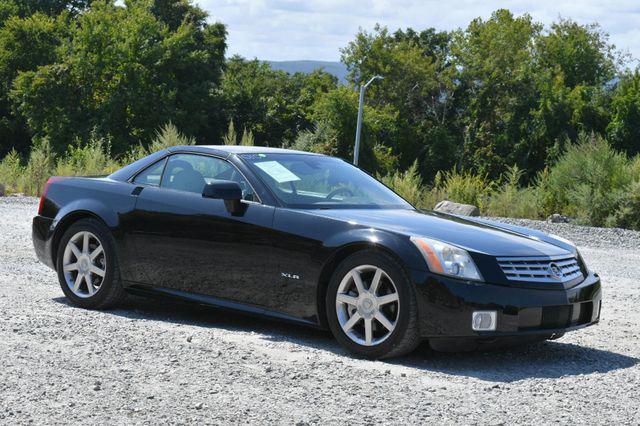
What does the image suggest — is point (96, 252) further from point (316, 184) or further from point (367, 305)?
point (367, 305)

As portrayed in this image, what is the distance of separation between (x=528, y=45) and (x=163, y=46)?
29.7 m

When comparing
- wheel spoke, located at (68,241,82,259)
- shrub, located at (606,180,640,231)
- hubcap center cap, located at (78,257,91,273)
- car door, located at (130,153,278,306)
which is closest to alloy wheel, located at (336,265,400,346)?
car door, located at (130,153,278,306)

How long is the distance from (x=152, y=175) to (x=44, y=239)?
3.90 feet

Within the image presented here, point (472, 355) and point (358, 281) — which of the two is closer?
point (358, 281)

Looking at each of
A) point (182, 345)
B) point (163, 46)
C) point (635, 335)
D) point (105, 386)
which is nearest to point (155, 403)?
point (105, 386)

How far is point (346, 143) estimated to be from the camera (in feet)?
209

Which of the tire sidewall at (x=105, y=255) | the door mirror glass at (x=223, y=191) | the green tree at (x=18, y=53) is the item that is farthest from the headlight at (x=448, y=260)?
the green tree at (x=18, y=53)

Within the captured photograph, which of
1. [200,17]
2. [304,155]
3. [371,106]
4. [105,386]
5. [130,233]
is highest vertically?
[200,17]

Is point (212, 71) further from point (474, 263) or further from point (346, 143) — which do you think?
point (474, 263)

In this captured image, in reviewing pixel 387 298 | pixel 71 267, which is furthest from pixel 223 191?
pixel 71 267

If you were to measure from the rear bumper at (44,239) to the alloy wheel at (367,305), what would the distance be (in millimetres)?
3087

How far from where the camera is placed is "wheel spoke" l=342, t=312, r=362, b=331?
267 inches

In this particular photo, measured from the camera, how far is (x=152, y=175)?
8.45 metres

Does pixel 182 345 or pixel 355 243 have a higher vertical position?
pixel 355 243
